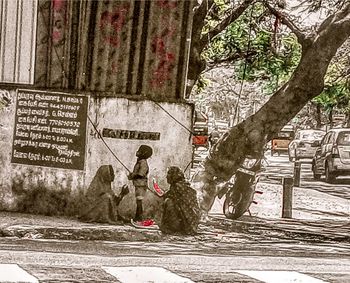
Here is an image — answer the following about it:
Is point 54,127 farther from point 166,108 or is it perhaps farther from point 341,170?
point 341,170

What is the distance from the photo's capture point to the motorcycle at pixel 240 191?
17.6 meters

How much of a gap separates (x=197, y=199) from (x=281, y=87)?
2508 millimetres

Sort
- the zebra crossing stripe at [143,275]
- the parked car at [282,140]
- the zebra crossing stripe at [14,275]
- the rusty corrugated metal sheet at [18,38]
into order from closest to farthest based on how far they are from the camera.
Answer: the zebra crossing stripe at [14,275] → the zebra crossing stripe at [143,275] → the rusty corrugated metal sheet at [18,38] → the parked car at [282,140]

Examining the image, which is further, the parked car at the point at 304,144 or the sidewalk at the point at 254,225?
the parked car at the point at 304,144

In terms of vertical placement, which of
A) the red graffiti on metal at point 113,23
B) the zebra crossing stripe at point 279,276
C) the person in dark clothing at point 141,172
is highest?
the red graffiti on metal at point 113,23

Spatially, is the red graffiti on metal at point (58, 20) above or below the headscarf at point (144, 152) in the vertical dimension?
above

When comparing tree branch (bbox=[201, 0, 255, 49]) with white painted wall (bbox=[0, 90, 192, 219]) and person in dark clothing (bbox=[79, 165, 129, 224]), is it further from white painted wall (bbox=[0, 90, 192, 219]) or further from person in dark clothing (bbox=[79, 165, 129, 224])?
person in dark clothing (bbox=[79, 165, 129, 224])

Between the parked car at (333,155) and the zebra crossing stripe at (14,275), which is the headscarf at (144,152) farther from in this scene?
the zebra crossing stripe at (14,275)

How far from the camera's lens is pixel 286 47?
19266 millimetres

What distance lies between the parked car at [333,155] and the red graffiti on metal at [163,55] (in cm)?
511

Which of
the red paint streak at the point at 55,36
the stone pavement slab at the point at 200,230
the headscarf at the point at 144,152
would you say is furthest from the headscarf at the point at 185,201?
the red paint streak at the point at 55,36

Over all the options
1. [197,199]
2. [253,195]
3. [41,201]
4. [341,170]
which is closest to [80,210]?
[41,201]

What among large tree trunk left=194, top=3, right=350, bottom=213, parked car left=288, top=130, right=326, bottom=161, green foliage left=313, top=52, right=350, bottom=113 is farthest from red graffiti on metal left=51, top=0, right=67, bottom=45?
green foliage left=313, top=52, right=350, bottom=113

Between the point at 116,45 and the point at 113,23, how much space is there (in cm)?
36
